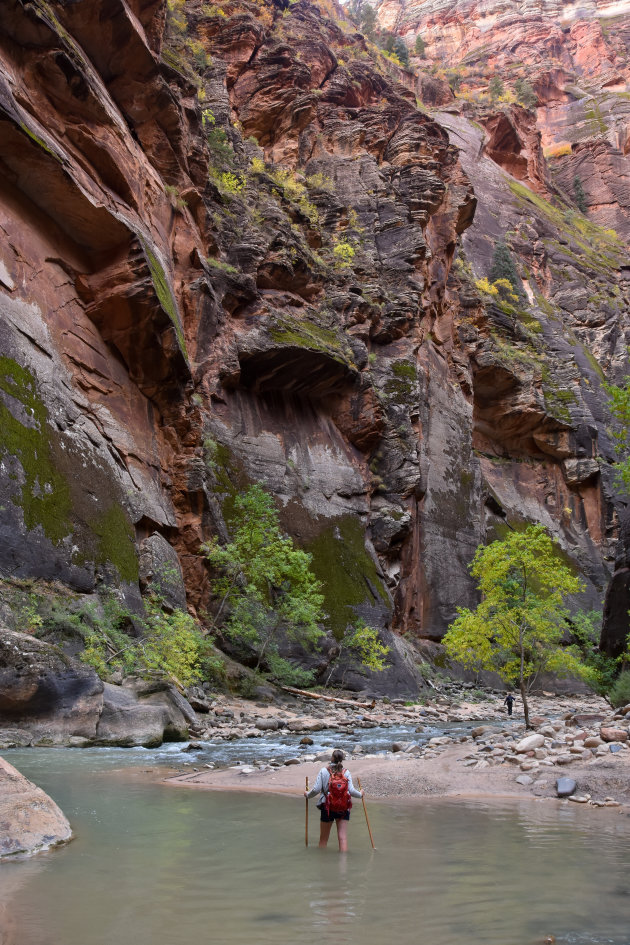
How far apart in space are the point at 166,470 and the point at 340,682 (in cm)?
1069

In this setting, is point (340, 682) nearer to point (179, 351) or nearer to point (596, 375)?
point (179, 351)

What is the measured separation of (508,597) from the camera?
64.7 ft

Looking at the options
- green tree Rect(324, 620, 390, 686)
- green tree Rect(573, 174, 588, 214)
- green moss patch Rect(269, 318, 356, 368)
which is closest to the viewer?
green tree Rect(324, 620, 390, 686)

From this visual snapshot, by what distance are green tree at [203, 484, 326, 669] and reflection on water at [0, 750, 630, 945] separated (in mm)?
15307

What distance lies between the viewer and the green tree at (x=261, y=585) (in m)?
23.8

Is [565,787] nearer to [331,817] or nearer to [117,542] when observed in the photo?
[331,817]

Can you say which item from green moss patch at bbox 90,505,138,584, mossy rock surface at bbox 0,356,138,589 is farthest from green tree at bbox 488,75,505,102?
mossy rock surface at bbox 0,356,138,589

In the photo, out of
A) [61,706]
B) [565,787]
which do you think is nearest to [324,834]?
[565,787]

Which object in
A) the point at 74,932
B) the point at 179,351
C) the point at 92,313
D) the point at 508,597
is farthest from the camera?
the point at 179,351

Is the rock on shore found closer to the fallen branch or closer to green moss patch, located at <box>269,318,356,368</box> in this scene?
the fallen branch

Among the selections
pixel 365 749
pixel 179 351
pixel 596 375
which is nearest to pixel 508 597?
pixel 365 749

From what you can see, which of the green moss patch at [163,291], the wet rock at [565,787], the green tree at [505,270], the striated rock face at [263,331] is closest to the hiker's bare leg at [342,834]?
the wet rock at [565,787]

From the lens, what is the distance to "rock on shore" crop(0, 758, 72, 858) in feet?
18.7

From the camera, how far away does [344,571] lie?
29.6m
